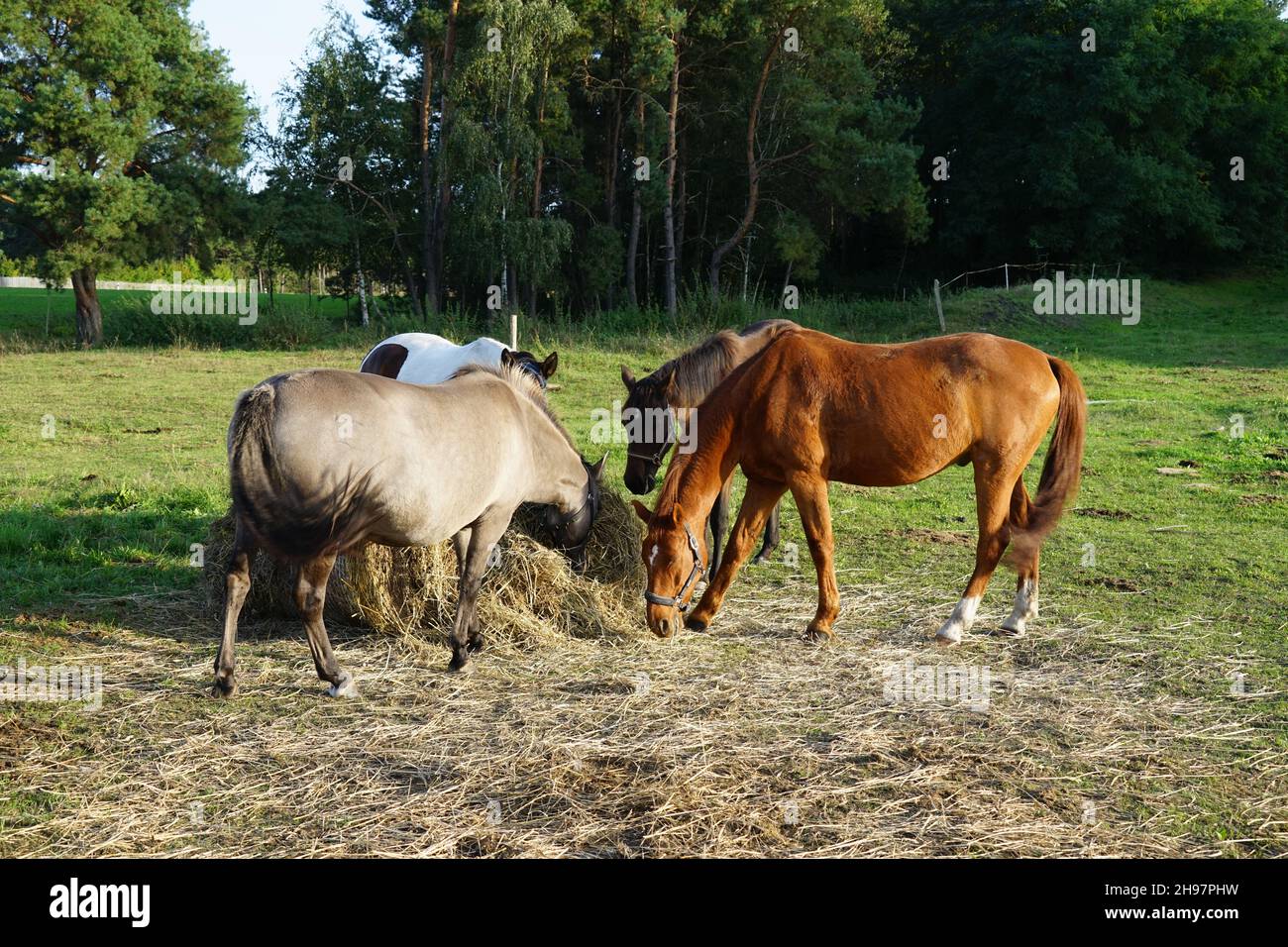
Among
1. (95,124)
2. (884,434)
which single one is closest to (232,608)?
(884,434)

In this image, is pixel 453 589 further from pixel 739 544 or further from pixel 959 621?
pixel 959 621

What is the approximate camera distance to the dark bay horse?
267 inches

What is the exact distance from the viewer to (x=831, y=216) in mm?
36062

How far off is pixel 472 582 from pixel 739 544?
1.68 m

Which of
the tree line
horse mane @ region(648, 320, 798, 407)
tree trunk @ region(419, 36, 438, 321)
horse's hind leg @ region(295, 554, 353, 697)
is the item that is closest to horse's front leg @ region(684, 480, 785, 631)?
horse mane @ region(648, 320, 798, 407)

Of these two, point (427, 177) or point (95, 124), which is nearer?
point (95, 124)

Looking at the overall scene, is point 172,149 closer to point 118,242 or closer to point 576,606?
point 118,242

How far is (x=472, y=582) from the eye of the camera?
5914 millimetres

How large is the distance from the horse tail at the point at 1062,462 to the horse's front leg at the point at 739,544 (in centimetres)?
159

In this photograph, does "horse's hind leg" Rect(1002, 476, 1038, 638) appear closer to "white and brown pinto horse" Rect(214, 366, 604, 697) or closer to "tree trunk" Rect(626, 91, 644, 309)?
"white and brown pinto horse" Rect(214, 366, 604, 697)

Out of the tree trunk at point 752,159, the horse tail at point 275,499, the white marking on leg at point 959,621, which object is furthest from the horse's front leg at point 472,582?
the tree trunk at point 752,159

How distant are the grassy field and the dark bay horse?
3.57 feet
